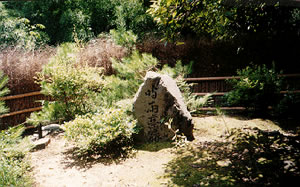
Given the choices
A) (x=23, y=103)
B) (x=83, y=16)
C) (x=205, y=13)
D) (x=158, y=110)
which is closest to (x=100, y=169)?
(x=158, y=110)

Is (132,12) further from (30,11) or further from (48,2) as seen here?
(30,11)

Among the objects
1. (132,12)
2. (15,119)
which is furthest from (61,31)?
(15,119)

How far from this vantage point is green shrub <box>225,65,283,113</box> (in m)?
A: 6.28

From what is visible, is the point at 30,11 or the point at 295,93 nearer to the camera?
the point at 295,93

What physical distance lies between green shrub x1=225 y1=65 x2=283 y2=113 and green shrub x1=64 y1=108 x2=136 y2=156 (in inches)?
143

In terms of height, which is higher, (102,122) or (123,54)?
(123,54)

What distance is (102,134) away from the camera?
175 inches

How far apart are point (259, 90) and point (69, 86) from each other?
205 inches

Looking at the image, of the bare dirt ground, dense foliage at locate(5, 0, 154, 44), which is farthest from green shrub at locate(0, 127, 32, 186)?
dense foliage at locate(5, 0, 154, 44)

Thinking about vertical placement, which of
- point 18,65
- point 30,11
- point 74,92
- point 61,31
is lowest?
point 74,92

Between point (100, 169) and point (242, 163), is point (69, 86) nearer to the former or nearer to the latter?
point (100, 169)

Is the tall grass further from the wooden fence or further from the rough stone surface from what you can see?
the rough stone surface

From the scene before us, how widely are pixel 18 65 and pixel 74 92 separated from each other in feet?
8.02

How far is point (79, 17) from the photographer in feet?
42.4
